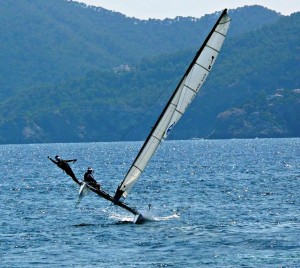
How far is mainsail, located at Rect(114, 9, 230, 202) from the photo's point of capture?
52156 mm

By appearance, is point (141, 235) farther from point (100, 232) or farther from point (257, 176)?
point (257, 176)

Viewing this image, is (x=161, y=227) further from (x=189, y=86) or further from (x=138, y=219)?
(x=189, y=86)

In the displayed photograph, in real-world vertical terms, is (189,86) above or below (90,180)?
above

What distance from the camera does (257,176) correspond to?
118m

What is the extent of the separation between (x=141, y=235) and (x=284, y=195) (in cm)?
3088

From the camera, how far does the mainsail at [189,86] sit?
52.2 meters

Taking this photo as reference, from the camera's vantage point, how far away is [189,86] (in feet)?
175

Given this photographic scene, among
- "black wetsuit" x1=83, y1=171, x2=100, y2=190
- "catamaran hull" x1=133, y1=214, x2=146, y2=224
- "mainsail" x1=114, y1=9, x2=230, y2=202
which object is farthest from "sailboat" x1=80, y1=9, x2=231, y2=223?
"catamaran hull" x1=133, y1=214, x2=146, y2=224

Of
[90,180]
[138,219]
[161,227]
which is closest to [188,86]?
[90,180]

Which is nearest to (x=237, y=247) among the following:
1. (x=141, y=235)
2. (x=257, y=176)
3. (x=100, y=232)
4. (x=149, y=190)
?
(x=141, y=235)

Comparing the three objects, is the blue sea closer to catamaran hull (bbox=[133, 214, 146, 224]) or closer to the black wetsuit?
catamaran hull (bbox=[133, 214, 146, 224])

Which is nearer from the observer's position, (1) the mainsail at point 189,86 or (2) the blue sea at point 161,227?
(2) the blue sea at point 161,227

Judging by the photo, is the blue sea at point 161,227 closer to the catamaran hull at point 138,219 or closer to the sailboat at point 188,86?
the catamaran hull at point 138,219

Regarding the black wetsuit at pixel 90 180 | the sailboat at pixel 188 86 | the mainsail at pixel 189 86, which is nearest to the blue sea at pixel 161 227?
the black wetsuit at pixel 90 180
